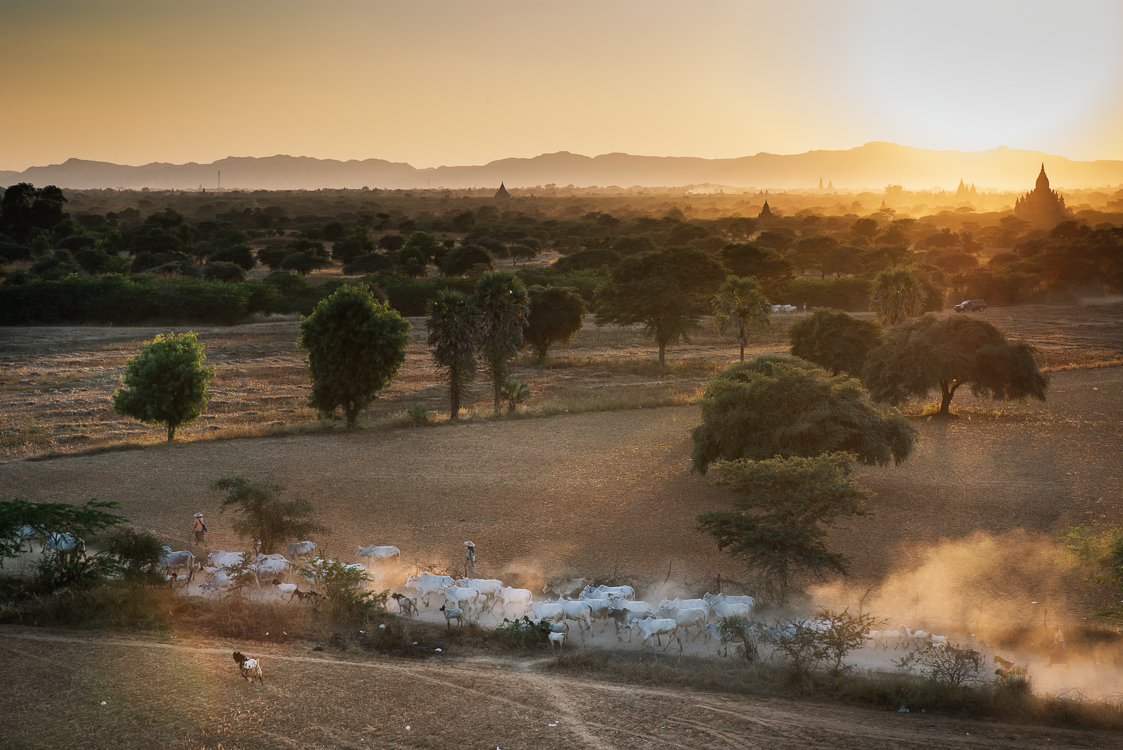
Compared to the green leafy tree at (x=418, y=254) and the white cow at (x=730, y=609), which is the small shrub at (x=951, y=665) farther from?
the green leafy tree at (x=418, y=254)

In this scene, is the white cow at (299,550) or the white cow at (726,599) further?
the white cow at (299,550)

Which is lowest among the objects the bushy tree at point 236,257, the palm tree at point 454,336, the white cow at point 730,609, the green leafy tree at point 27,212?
the white cow at point 730,609

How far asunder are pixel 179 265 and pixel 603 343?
4853 cm

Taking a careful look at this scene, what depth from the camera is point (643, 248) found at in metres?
102

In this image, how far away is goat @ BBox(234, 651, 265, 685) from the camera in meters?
12.9

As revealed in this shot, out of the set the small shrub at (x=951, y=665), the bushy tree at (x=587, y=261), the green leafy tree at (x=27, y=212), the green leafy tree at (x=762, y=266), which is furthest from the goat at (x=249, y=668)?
the green leafy tree at (x=27, y=212)

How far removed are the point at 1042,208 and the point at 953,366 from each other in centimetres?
14931

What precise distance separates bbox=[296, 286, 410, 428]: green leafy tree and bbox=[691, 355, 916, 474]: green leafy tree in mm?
13950

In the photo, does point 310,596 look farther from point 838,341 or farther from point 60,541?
point 838,341

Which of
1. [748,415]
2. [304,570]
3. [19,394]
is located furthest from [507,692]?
[19,394]

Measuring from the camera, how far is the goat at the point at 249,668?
1289 centimetres

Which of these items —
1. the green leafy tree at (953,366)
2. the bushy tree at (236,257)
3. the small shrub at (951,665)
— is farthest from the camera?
the bushy tree at (236,257)

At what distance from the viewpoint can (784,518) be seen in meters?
16.6

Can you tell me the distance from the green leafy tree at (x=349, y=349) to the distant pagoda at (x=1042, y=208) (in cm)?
15450
